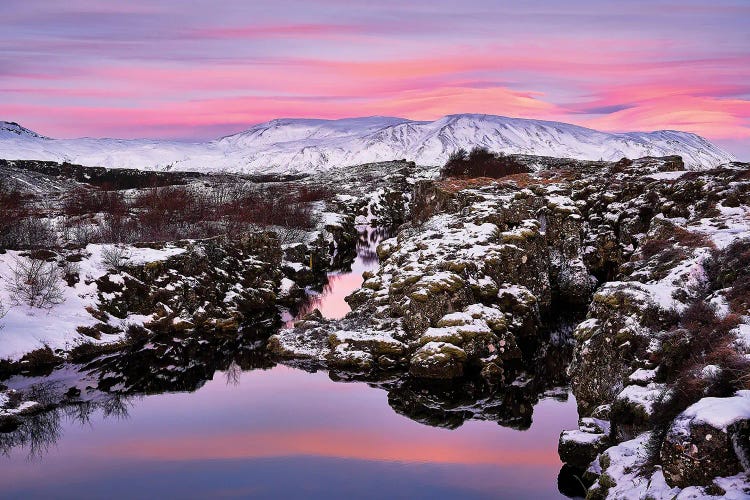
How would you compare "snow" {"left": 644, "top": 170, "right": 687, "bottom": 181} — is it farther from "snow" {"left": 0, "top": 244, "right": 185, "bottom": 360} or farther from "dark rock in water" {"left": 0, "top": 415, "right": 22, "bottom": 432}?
"dark rock in water" {"left": 0, "top": 415, "right": 22, "bottom": 432}

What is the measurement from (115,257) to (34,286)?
7.28 meters

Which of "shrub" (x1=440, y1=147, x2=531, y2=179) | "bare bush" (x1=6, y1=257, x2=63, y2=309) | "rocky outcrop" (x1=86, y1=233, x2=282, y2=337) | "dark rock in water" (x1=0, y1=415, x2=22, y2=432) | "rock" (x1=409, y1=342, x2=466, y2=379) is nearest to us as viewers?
"dark rock in water" (x1=0, y1=415, x2=22, y2=432)

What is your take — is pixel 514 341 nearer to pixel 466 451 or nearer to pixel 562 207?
pixel 466 451

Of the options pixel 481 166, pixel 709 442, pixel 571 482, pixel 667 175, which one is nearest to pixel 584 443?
pixel 571 482

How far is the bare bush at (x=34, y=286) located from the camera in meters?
43.1

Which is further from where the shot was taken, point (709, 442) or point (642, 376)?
point (642, 376)

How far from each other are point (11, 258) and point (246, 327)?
55.4ft

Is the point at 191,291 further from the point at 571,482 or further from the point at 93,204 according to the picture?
the point at 93,204

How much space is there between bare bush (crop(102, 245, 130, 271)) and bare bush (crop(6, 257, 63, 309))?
4604 mm

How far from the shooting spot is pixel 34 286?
43.7m

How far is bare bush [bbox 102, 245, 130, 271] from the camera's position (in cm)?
4978

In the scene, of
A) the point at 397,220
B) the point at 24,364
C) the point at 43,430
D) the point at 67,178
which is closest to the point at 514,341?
the point at 43,430

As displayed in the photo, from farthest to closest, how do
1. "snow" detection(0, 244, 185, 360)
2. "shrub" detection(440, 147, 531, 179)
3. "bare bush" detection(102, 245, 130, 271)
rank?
1. "shrub" detection(440, 147, 531, 179)
2. "bare bush" detection(102, 245, 130, 271)
3. "snow" detection(0, 244, 185, 360)

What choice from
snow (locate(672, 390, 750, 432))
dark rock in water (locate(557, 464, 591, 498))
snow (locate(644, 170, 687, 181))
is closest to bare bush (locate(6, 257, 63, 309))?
dark rock in water (locate(557, 464, 591, 498))
